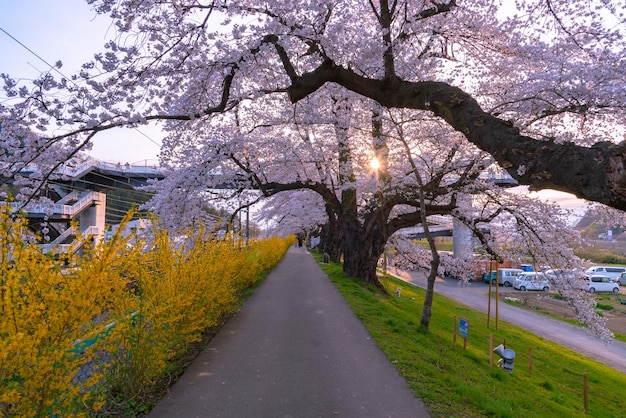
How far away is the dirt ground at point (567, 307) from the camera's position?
24188 millimetres

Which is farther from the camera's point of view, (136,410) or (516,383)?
(516,383)

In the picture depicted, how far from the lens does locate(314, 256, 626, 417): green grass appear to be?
191 inches

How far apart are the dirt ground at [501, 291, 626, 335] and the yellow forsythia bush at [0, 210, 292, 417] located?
2486 centimetres

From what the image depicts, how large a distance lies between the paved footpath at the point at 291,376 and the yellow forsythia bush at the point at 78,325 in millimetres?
582

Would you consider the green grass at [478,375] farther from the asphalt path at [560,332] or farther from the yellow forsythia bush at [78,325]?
the yellow forsythia bush at [78,325]

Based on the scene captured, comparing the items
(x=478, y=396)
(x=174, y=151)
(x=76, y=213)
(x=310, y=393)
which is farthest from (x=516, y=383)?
(x=76, y=213)

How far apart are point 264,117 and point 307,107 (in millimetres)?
3932

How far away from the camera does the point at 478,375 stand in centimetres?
651

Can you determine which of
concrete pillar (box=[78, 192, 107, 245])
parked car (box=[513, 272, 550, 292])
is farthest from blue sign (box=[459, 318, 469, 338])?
concrete pillar (box=[78, 192, 107, 245])

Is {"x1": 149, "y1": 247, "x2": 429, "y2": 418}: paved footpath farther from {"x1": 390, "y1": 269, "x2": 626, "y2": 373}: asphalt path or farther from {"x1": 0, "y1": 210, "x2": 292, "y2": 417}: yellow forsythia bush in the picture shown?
{"x1": 390, "y1": 269, "x2": 626, "y2": 373}: asphalt path

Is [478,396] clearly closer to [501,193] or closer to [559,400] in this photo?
[559,400]

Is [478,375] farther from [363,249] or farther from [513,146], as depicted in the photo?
[363,249]

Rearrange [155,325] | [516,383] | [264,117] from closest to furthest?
[155,325] < [516,383] < [264,117]

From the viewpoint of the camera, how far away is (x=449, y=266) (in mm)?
19500
